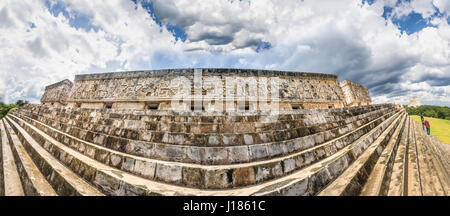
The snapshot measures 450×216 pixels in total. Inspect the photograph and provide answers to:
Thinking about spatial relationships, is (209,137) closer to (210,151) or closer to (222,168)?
Answer: (210,151)

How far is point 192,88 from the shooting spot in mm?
10734

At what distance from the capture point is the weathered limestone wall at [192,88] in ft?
36.1

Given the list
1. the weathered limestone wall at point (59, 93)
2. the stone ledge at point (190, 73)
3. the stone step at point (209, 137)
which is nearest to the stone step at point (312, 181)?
the stone step at point (209, 137)

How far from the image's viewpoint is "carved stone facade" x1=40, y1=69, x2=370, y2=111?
35.5 ft

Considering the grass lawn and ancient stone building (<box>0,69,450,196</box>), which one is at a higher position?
ancient stone building (<box>0,69,450,196</box>)

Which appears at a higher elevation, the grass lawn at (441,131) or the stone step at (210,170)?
the stone step at (210,170)

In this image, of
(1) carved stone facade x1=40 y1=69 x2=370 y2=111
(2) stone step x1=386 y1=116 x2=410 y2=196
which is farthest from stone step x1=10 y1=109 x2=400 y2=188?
(1) carved stone facade x1=40 y1=69 x2=370 y2=111

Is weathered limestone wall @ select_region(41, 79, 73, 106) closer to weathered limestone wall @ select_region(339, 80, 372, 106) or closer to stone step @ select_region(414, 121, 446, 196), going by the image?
stone step @ select_region(414, 121, 446, 196)

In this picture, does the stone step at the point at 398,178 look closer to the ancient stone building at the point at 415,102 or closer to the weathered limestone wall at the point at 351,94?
the weathered limestone wall at the point at 351,94

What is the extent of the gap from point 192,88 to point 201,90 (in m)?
0.72

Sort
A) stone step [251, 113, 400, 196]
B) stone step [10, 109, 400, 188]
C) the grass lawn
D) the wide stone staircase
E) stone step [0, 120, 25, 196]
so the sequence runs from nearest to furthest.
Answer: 1. stone step [251, 113, 400, 196]
2. the wide stone staircase
3. stone step [10, 109, 400, 188]
4. stone step [0, 120, 25, 196]
5. the grass lawn
